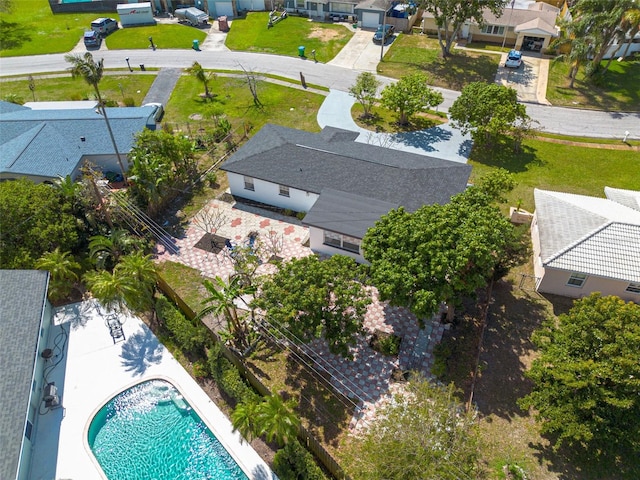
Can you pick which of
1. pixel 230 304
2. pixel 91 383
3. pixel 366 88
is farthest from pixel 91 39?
pixel 230 304

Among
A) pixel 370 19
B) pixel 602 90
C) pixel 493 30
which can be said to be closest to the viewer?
pixel 602 90

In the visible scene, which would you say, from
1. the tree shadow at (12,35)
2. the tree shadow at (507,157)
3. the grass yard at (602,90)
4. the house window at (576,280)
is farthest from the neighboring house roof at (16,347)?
the tree shadow at (12,35)

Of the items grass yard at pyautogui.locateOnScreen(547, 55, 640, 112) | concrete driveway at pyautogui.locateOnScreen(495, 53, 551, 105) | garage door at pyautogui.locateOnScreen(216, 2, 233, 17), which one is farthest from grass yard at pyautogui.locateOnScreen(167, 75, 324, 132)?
grass yard at pyautogui.locateOnScreen(547, 55, 640, 112)

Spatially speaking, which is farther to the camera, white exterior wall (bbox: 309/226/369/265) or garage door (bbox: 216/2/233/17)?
garage door (bbox: 216/2/233/17)

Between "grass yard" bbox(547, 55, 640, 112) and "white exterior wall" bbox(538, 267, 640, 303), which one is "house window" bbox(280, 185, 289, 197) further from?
"grass yard" bbox(547, 55, 640, 112)

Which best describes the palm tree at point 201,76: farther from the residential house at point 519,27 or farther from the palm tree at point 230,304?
the residential house at point 519,27

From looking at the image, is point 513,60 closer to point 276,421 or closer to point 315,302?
point 315,302
